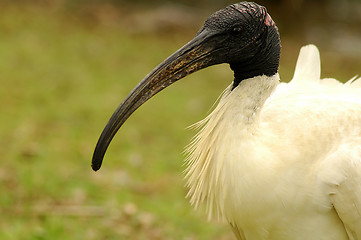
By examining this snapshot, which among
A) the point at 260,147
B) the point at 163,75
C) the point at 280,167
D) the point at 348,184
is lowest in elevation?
the point at 348,184

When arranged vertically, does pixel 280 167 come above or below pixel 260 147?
below

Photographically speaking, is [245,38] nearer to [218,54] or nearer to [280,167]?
[218,54]

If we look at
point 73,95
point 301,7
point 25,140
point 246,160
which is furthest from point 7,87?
point 301,7

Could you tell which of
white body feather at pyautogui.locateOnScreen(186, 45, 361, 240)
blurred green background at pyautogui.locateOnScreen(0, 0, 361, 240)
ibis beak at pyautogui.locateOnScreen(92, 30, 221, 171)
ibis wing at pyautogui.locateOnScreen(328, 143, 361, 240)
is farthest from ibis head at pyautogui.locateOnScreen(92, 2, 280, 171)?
blurred green background at pyautogui.locateOnScreen(0, 0, 361, 240)

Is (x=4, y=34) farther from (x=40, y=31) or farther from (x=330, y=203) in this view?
(x=330, y=203)

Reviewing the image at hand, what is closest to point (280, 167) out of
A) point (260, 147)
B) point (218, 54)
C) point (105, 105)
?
point (260, 147)

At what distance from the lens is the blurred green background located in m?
5.23

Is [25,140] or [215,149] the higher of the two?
[25,140]

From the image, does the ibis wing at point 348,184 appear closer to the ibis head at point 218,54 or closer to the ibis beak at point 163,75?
the ibis head at point 218,54

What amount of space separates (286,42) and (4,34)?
6.63 meters

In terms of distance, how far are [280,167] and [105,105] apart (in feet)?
17.9

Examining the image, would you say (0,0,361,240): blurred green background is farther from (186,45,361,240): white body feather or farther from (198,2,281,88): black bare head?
(198,2,281,88): black bare head

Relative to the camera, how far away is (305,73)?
13.6 feet

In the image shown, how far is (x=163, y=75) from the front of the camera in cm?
304
